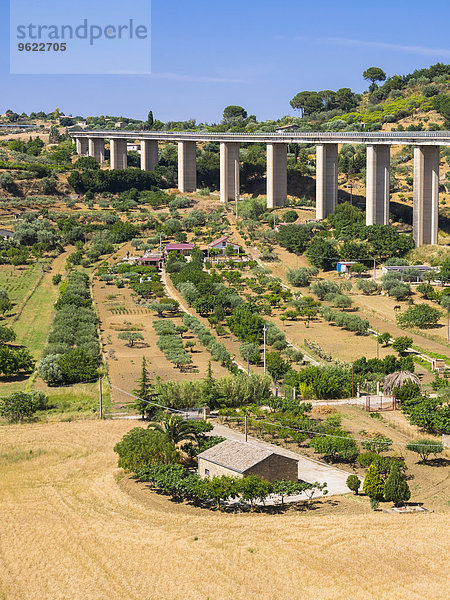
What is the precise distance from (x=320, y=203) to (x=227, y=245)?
14392 millimetres

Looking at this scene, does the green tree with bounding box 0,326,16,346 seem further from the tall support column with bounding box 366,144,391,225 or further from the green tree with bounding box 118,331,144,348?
the tall support column with bounding box 366,144,391,225

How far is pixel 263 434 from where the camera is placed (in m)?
40.3

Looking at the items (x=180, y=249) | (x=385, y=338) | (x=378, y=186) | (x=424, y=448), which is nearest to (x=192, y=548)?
(x=424, y=448)

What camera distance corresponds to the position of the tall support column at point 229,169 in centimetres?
10912

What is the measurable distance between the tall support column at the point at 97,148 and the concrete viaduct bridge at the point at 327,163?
5466mm

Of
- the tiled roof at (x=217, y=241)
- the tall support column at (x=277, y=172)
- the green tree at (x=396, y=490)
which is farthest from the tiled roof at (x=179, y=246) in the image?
the green tree at (x=396, y=490)

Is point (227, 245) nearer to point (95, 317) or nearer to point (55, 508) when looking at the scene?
point (95, 317)

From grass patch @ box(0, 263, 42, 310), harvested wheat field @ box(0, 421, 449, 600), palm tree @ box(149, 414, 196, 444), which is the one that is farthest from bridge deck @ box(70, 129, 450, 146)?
harvested wheat field @ box(0, 421, 449, 600)

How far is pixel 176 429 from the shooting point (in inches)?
1435

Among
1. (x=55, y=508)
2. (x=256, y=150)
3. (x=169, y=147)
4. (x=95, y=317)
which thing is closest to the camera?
(x=55, y=508)

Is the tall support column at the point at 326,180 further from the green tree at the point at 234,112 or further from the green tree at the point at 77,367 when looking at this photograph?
the green tree at the point at 234,112

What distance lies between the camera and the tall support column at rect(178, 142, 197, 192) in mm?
115062

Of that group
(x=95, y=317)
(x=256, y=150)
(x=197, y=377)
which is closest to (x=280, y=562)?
(x=197, y=377)

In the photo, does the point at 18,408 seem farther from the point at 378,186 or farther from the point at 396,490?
the point at 378,186
